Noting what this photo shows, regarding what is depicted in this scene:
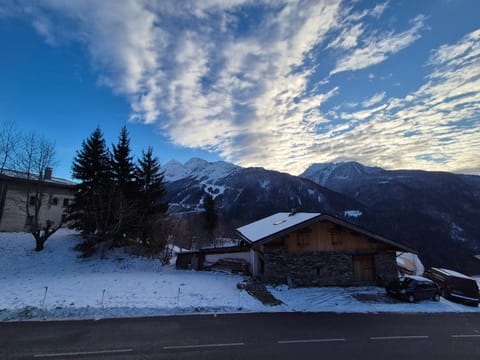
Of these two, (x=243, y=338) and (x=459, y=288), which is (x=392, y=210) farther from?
(x=243, y=338)

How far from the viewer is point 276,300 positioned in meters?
14.9

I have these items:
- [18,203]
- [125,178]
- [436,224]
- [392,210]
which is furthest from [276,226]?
[392,210]

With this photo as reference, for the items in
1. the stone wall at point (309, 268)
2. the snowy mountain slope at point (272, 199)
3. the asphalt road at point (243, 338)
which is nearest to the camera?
the asphalt road at point (243, 338)

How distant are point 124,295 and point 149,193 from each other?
14988 mm

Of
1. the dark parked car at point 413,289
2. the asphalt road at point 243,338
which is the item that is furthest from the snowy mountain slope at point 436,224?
the asphalt road at point 243,338

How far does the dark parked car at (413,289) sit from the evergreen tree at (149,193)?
22201mm

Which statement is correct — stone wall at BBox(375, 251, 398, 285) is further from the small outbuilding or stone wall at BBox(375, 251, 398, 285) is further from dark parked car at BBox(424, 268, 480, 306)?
dark parked car at BBox(424, 268, 480, 306)

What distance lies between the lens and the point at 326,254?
749 inches

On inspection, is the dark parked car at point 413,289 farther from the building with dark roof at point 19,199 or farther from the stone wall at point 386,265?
the building with dark roof at point 19,199

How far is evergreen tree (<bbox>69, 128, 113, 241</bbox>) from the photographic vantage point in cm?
2344

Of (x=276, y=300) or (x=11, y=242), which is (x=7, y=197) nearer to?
(x=11, y=242)

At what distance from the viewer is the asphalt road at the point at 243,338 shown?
8.28 meters

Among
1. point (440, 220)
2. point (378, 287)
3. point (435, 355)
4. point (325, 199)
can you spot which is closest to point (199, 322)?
point (435, 355)

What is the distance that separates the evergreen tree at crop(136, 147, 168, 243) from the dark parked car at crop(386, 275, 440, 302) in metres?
22.2
